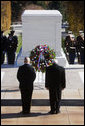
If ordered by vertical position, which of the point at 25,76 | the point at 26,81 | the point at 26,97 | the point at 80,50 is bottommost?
the point at 80,50

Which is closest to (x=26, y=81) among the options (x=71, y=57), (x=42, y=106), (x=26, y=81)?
(x=26, y=81)

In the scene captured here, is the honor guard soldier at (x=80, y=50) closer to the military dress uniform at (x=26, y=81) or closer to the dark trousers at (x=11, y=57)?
the dark trousers at (x=11, y=57)

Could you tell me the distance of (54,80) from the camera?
959 centimetres

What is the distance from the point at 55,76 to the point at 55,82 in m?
0.15

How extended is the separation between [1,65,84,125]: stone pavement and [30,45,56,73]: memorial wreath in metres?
0.71

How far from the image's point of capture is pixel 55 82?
9.59m

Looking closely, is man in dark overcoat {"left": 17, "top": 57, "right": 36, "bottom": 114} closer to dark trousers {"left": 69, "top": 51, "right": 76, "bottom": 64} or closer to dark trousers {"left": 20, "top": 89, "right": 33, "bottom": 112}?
dark trousers {"left": 20, "top": 89, "right": 33, "bottom": 112}

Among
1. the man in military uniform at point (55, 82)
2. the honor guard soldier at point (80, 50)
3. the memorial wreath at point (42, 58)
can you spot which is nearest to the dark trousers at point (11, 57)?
the honor guard soldier at point (80, 50)

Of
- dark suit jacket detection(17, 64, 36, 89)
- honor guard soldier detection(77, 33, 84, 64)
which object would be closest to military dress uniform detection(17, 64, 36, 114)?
dark suit jacket detection(17, 64, 36, 89)

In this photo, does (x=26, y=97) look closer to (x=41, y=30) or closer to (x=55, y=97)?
(x=55, y=97)

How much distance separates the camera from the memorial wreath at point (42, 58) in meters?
12.5

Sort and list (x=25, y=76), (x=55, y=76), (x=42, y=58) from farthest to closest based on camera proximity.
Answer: (x=42, y=58), (x=25, y=76), (x=55, y=76)

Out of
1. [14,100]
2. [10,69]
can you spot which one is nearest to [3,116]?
[14,100]

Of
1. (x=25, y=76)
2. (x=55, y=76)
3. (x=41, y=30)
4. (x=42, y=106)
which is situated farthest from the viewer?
(x=41, y=30)
